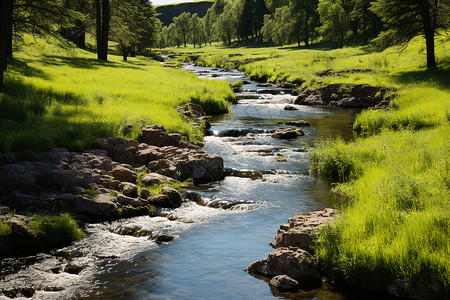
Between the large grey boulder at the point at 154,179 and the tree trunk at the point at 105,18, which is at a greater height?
the tree trunk at the point at 105,18

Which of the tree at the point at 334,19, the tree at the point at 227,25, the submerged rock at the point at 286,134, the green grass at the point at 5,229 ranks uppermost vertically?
the tree at the point at 227,25

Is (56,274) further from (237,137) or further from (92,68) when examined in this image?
(92,68)

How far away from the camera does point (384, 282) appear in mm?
6520

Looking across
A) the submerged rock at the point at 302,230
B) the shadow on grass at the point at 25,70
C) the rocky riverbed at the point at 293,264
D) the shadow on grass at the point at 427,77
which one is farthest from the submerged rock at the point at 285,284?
the shadow on grass at the point at 25,70

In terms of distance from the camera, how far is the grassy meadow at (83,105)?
41.9 ft

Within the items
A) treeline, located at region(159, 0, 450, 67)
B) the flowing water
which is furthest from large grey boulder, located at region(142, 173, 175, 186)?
treeline, located at region(159, 0, 450, 67)

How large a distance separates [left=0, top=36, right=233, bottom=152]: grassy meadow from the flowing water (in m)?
4.20

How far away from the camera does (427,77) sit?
27312 mm

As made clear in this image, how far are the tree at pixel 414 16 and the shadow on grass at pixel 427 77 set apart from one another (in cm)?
215

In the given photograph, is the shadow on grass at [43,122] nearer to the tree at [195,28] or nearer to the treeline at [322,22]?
the treeline at [322,22]

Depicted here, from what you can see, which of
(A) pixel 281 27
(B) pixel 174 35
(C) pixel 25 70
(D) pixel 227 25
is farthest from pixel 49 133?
(B) pixel 174 35

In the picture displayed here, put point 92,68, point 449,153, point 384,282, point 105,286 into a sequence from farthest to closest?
point 92,68 → point 449,153 → point 105,286 → point 384,282

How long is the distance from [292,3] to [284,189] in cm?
7704

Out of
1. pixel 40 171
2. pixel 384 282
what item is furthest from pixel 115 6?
pixel 384 282
